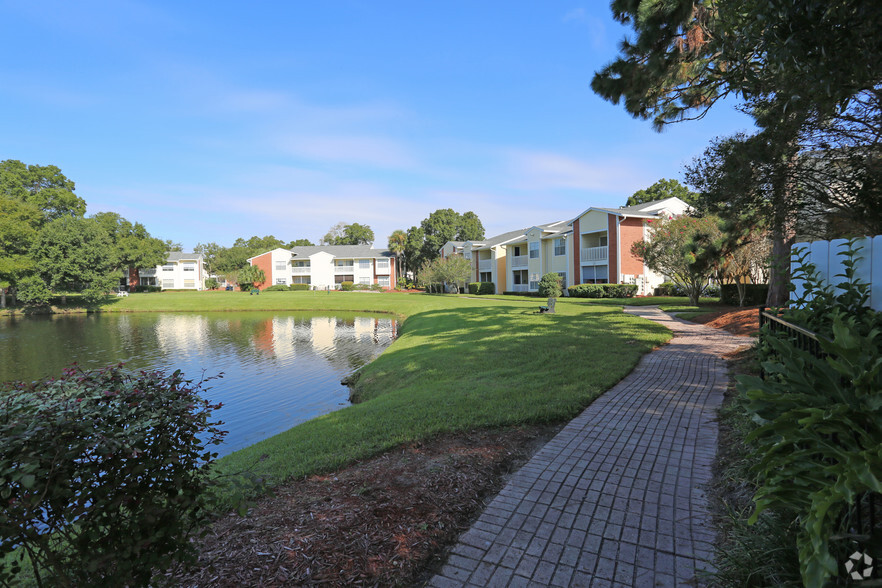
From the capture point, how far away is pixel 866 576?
1.87m

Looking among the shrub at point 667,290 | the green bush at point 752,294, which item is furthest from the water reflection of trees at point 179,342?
the shrub at point 667,290

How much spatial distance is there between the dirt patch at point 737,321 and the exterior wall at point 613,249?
17.7m

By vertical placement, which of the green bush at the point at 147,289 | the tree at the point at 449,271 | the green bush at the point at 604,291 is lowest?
the green bush at the point at 604,291

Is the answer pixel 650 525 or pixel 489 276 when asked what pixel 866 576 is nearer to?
pixel 650 525

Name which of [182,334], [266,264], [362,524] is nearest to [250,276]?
[266,264]

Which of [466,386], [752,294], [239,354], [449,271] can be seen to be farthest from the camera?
[449,271]

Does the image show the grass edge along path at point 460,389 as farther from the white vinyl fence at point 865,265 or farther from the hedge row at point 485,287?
the hedge row at point 485,287

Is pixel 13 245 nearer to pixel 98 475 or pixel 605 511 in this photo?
pixel 98 475

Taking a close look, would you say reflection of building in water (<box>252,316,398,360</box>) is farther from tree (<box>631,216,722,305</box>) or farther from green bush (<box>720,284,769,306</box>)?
green bush (<box>720,284,769,306</box>)

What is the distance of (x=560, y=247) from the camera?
137 feet

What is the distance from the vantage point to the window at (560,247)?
4130 cm

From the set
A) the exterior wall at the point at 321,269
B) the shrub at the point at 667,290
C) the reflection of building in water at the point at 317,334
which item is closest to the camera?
the reflection of building in water at the point at 317,334

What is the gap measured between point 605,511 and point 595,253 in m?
36.1

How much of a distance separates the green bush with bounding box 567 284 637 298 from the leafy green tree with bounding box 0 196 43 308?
49430 millimetres
